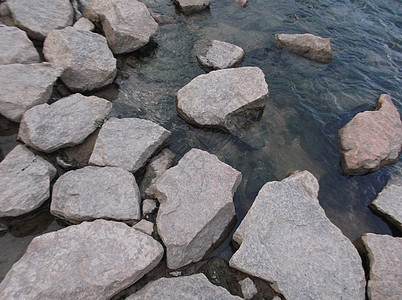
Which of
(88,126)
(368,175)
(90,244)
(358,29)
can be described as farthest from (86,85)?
(358,29)

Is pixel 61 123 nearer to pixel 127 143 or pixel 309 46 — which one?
pixel 127 143

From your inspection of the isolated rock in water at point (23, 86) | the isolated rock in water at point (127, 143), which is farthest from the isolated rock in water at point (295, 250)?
the isolated rock in water at point (23, 86)

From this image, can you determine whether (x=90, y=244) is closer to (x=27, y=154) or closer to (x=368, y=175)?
(x=27, y=154)

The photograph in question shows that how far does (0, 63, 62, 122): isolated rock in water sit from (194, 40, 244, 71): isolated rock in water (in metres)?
2.90

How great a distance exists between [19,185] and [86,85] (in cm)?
218

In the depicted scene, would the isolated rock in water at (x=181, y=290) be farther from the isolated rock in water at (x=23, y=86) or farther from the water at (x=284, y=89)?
the isolated rock in water at (x=23, y=86)

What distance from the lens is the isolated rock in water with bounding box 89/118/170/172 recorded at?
4.26 metres

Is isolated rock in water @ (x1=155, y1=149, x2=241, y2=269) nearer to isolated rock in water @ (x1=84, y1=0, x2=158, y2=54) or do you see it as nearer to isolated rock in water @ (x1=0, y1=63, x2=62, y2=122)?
isolated rock in water @ (x1=0, y1=63, x2=62, y2=122)

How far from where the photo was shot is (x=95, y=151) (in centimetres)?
433

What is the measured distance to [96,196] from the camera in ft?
12.6

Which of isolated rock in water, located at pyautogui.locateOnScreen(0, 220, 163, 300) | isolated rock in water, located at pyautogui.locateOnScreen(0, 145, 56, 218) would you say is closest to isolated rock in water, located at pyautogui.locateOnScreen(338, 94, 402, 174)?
isolated rock in water, located at pyautogui.locateOnScreen(0, 220, 163, 300)

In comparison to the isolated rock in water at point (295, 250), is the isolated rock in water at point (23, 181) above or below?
below

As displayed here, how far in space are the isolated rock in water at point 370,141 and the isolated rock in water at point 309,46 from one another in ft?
6.66

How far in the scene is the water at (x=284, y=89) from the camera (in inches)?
183
